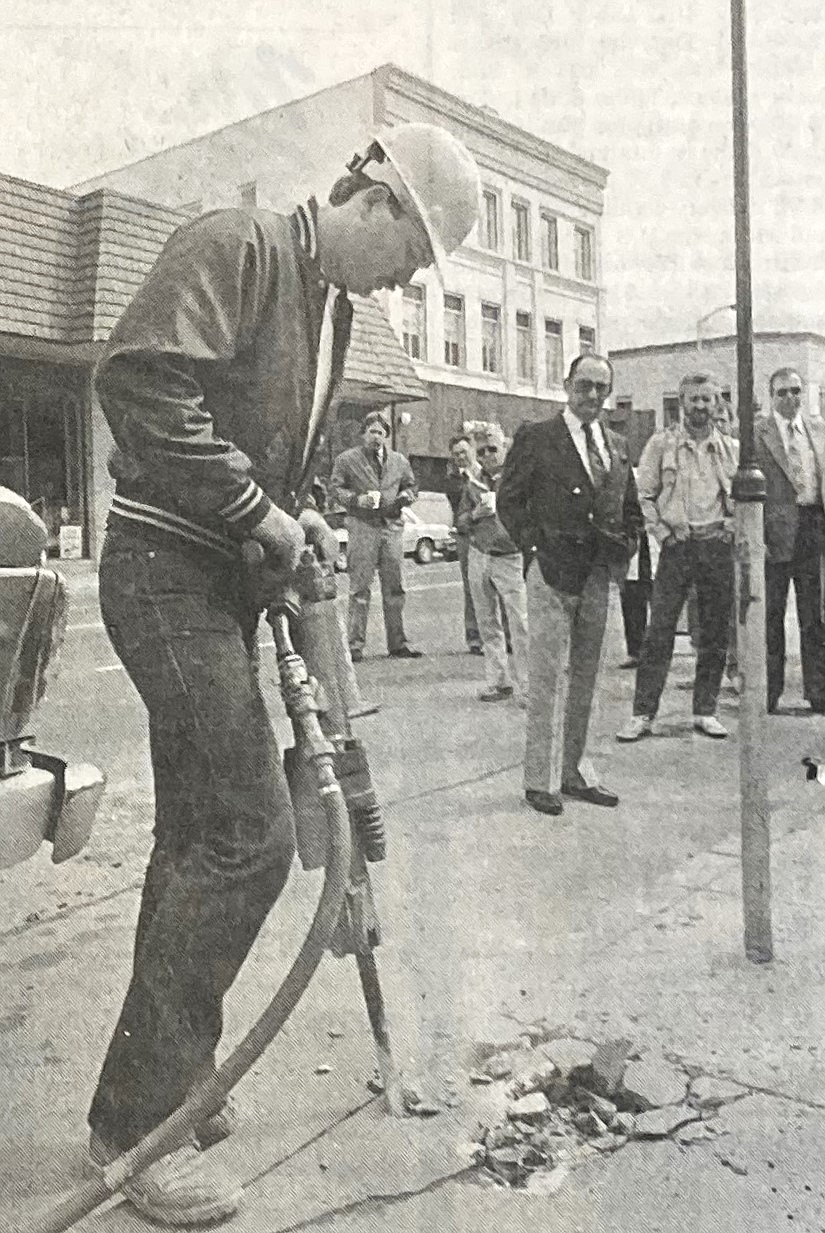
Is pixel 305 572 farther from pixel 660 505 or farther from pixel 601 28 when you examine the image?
pixel 660 505

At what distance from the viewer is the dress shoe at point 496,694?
18.6 feet

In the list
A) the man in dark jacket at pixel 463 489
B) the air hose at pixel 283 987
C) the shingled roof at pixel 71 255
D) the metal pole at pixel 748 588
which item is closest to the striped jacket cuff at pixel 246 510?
the air hose at pixel 283 987

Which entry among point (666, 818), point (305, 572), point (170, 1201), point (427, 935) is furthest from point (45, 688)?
point (666, 818)

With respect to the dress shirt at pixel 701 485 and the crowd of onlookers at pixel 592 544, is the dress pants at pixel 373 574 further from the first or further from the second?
the dress shirt at pixel 701 485

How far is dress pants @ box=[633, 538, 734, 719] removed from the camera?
4.93 m

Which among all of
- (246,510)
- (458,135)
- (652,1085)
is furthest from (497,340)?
(652,1085)

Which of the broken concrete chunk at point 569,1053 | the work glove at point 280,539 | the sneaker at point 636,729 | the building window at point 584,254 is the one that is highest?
the building window at point 584,254

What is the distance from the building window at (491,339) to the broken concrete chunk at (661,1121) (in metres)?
2.00

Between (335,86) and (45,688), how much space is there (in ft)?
4.46

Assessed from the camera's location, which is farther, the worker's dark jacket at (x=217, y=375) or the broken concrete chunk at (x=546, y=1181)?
the broken concrete chunk at (x=546, y=1181)

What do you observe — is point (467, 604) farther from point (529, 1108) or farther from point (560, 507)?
point (529, 1108)

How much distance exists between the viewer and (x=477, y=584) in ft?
19.4

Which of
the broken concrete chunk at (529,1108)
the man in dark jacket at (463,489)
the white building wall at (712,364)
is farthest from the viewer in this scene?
the man in dark jacket at (463,489)

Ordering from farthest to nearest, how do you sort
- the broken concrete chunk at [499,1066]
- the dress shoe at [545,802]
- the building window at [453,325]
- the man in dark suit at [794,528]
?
the man in dark suit at [794,528] → the dress shoe at [545,802] → the building window at [453,325] → the broken concrete chunk at [499,1066]
